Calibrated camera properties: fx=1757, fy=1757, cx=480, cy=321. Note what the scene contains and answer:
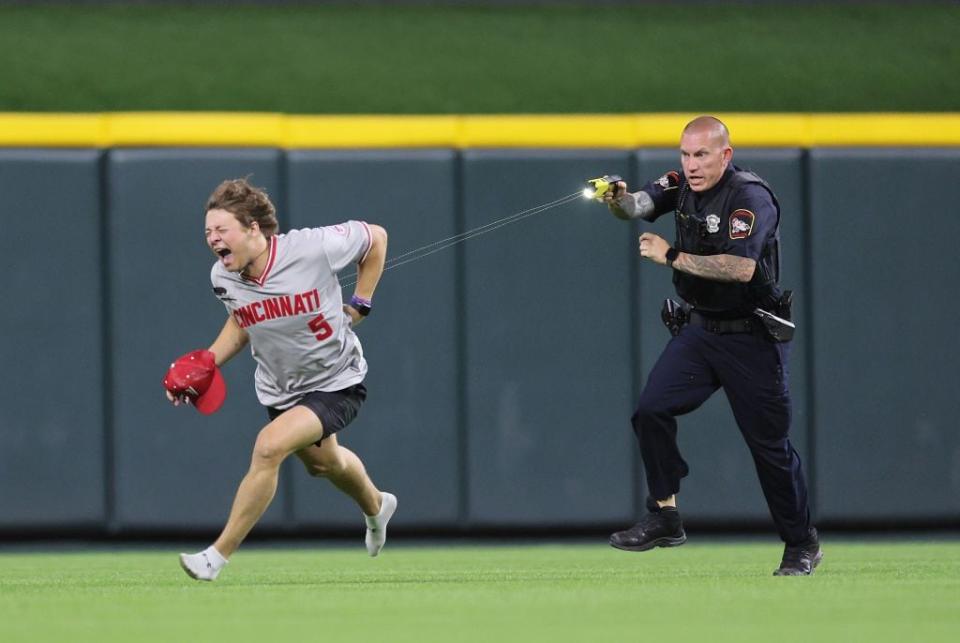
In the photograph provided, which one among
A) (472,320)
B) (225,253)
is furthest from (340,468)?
(472,320)

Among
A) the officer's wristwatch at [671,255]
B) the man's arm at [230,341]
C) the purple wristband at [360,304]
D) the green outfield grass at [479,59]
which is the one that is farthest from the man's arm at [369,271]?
the green outfield grass at [479,59]

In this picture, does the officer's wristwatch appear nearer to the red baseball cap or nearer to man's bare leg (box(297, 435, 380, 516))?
man's bare leg (box(297, 435, 380, 516))

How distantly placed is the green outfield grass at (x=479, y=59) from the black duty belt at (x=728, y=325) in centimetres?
346

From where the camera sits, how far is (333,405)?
6375 mm

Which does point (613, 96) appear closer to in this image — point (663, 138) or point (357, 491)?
point (663, 138)

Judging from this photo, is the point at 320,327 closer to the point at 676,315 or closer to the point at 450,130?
the point at 676,315

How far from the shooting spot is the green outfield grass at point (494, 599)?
15.6 feet

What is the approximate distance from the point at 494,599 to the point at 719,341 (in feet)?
4.36

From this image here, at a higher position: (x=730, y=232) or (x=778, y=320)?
(x=730, y=232)

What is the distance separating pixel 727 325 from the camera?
6.29 m

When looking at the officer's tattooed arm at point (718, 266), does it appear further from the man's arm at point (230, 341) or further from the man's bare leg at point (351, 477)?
the man's arm at point (230, 341)

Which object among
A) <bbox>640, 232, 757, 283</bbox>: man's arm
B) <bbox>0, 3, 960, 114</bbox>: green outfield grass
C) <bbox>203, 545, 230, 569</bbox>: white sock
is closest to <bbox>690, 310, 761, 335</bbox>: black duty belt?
<bbox>640, 232, 757, 283</bbox>: man's arm

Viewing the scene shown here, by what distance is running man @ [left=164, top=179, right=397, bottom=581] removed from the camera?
6.11 meters

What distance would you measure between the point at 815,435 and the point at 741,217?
9.51 feet
